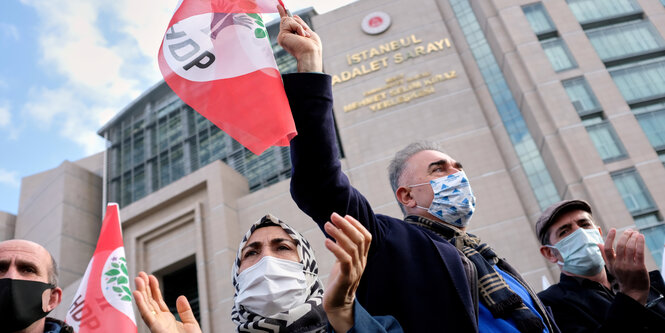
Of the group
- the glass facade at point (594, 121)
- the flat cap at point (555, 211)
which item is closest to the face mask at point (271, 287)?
the flat cap at point (555, 211)

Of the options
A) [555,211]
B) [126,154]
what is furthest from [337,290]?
[126,154]

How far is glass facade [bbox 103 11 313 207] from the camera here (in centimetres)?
2275

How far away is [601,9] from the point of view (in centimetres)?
1844

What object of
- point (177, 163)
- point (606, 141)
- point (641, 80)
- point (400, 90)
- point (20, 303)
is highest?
point (177, 163)

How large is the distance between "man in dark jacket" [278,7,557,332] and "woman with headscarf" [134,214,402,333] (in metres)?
0.19

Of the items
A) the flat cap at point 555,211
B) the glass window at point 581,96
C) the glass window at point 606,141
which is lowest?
the flat cap at point 555,211

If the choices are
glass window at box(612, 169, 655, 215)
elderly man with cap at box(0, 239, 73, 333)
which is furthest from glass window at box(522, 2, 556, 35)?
elderly man with cap at box(0, 239, 73, 333)

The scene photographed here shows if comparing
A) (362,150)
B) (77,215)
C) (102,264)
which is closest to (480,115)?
(362,150)

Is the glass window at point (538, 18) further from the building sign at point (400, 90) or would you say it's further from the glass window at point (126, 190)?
the glass window at point (126, 190)

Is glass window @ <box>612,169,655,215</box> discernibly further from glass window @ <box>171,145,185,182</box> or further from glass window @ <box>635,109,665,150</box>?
glass window @ <box>171,145,185,182</box>

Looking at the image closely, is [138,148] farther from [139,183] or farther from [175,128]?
[175,128]

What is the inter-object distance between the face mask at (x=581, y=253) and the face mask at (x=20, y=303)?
3.42m

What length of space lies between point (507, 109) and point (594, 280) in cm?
1561

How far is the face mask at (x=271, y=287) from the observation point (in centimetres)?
293
